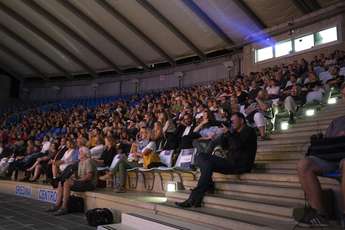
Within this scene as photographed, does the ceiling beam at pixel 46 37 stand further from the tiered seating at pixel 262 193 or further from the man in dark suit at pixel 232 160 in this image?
the man in dark suit at pixel 232 160

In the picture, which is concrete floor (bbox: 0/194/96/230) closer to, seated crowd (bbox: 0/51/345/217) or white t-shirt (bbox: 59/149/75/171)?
seated crowd (bbox: 0/51/345/217)

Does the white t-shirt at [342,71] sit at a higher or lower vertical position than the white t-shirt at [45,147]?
higher

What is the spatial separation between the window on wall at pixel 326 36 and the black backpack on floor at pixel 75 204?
10630 millimetres

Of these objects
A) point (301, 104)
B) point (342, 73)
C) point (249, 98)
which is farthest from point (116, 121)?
point (342, 73)

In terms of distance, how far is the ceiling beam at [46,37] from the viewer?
62.8 feet

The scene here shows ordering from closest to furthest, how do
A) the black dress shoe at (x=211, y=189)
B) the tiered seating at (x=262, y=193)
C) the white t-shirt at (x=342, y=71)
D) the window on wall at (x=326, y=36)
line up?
the tiered seating at (x=262, y=193)
the black dress shoe at (x=211, y=189)
the white t-shirt at (x=342, y=71)
the window on wall at (x=326, y=36)

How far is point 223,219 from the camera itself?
12.1 ft

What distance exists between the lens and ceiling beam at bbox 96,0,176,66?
17.1 meters

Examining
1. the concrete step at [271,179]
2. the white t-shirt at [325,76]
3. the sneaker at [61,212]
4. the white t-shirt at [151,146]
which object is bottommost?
the sneaker at [61,212]

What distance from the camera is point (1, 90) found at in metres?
25.0

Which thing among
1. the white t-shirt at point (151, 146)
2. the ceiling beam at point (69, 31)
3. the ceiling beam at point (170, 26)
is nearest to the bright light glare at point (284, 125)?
the white t-shirt at point (151, 146)

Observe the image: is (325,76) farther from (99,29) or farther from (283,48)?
(99,29)

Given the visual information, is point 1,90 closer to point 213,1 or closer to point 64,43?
point 64,43

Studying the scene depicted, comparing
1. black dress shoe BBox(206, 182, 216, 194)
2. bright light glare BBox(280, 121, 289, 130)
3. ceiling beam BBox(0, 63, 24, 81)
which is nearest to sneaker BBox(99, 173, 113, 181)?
black dress shoe BBox(206, 182, 216, 194)
